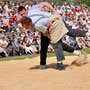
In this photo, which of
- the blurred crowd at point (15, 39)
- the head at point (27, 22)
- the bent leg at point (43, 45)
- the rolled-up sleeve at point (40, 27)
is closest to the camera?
the head at point (27, 22)

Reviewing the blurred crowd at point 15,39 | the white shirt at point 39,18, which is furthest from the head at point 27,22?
the blurred crowd at point 15,39

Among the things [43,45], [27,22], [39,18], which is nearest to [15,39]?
[43,45]

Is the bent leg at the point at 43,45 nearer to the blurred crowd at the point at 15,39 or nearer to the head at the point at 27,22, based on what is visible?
the head at the point at 27,22

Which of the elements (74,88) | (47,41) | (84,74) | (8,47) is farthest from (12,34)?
(74,88)

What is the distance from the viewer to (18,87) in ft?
12.6

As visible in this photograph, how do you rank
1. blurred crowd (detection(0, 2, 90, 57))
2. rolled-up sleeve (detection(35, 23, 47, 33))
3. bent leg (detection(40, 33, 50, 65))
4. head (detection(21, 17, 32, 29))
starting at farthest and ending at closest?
1. blurred crowd (detection(0, 2, 90, 57))
2. bent leg (detection(40, 33, 50, 65))
3. rolled-up sleeve (detection(35, 23, 47, 33))
4. head (detection(21, 17, 32, 29))

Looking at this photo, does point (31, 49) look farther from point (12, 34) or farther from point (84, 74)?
point (84, 74)

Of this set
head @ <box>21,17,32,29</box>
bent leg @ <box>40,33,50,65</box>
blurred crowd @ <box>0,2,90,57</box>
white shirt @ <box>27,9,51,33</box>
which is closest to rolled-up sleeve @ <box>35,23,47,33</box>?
white shirt @ <box>27,9,51,33</box>

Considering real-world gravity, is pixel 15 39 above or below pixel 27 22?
below

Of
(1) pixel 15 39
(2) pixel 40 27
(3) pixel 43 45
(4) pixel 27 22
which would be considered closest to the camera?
(4) pixel 27 22

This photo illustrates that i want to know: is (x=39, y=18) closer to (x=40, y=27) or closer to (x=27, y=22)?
(x=40, y=27)

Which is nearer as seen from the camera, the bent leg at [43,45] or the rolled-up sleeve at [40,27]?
the rolled-up sleeve at [40,27]

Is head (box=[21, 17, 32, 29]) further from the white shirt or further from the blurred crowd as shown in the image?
the blurred crowd

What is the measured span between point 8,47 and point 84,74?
6472mm
